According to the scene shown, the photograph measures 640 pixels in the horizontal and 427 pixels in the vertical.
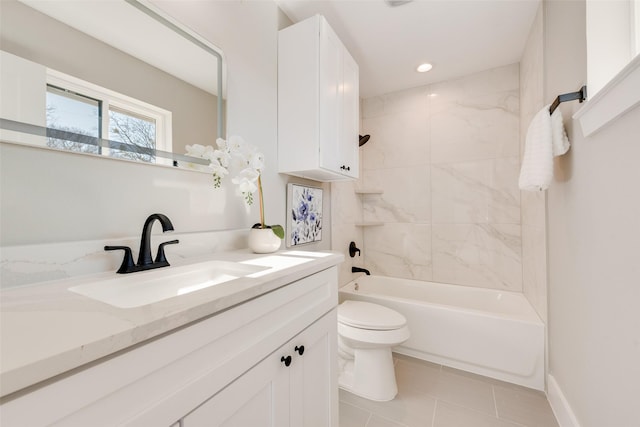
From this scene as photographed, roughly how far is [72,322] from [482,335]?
2.09 meters

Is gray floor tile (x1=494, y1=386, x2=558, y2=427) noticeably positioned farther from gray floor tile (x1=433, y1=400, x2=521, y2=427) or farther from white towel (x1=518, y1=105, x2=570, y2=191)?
white towel (x1=518, y1=105, x2=570, y2=191)

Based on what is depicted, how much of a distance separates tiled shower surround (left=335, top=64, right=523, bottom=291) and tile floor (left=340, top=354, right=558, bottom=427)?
91cm

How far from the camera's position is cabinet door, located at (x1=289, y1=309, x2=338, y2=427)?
0.84 m

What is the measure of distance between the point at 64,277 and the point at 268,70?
138 cm

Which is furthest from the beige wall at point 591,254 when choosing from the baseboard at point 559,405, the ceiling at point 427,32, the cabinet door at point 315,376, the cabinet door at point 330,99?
the cabinet door at point 330,99

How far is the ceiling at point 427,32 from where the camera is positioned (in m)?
1.61

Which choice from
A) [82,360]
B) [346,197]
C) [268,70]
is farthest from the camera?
[346,197]

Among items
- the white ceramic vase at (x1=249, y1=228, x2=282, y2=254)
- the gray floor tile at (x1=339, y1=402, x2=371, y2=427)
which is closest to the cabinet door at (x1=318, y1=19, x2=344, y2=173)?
the white ceramic vase at (x1=249, y1=228, x2=282, y2=254)

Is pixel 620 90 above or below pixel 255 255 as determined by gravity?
above

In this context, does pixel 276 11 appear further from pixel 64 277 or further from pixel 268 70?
pixel 64 277

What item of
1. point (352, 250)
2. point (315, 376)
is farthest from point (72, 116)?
point (352, 250)

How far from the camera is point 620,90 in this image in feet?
2.45

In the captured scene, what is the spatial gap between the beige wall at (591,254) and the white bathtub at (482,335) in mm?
134

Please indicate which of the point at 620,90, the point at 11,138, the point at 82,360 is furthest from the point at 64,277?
the point at 620,90
